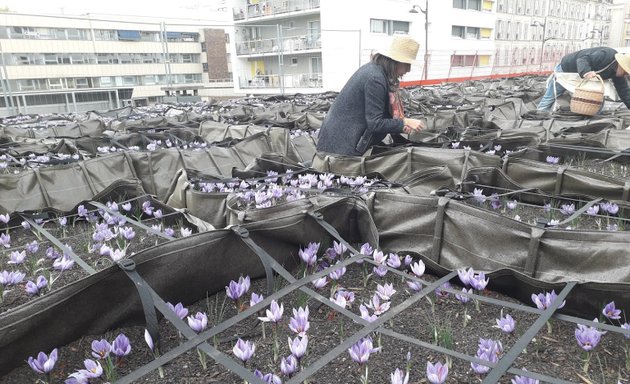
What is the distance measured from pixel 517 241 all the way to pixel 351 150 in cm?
253

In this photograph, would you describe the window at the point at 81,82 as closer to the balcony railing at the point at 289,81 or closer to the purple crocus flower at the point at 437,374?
the balcony railing at the point at 289,81

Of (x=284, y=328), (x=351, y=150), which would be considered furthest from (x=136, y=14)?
(x=284, y=328)

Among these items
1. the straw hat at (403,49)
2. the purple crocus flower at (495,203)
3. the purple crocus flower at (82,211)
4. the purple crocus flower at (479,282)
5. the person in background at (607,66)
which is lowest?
the purple crocus flower at (495,203)

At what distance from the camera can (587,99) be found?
6199 mm

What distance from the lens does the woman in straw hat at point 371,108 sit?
13.4 ft

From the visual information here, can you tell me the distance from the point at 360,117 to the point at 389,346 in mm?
3050

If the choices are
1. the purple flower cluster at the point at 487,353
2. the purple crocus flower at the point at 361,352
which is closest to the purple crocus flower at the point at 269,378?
the purple crocus flower at the point at 361,352

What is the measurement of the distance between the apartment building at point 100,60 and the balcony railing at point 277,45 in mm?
4940

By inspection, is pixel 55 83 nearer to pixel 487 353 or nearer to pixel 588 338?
pixel 487 353

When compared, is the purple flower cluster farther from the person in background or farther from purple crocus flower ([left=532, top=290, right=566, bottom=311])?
the person in background

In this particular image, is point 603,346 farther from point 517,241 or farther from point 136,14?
point 136,14

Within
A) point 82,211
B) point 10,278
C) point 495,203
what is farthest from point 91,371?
point 495,203

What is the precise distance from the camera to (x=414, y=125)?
4.15m

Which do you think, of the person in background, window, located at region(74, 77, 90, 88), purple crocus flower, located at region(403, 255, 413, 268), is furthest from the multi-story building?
purple crocus flower, located at region(403, 255, 413, 268)
